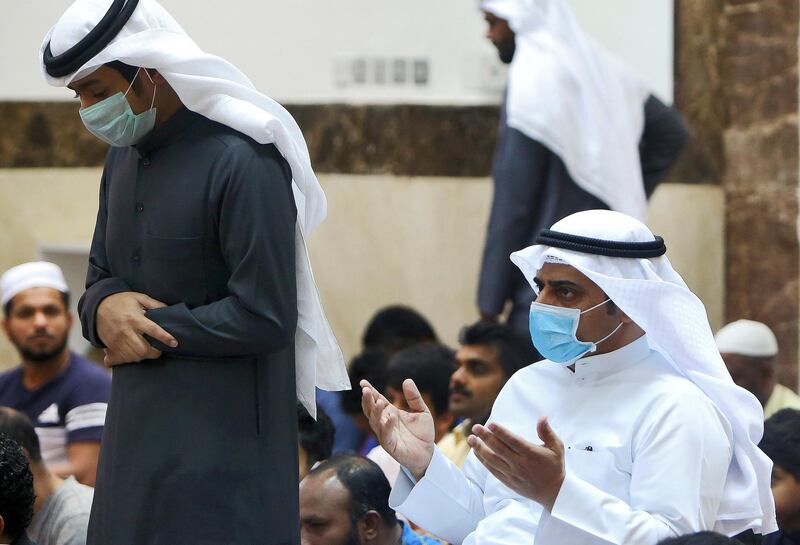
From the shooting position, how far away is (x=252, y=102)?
338 cm

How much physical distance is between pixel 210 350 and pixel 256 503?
34 cm

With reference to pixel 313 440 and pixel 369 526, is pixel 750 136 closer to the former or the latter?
pixel 313 440

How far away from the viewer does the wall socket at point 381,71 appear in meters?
7.55

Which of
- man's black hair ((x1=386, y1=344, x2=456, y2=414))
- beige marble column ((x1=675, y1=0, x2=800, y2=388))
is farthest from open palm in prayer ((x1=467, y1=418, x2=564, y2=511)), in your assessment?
beige marble column ((x1=675, y1=0, x2=800, y2=388))

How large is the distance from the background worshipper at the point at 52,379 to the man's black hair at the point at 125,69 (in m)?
2.19

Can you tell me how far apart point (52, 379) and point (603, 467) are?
2.77m

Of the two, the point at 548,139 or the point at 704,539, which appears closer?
the point at 704,539

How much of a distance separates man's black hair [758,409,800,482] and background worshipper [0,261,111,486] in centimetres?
223

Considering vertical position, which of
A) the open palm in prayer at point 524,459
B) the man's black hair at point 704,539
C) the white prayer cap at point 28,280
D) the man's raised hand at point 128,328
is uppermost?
the man's raised hand at point 128,328

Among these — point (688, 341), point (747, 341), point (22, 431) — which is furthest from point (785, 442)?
point (22, 431)

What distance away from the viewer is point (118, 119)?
10.7 feet

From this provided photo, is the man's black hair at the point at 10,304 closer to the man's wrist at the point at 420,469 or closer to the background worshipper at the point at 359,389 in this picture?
the background worshipper at the point at 359,389

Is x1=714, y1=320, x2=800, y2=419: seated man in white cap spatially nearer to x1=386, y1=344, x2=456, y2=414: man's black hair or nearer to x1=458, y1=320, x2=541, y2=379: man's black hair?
x1=458, y1=320, x2=541, y2=379: man's black hair

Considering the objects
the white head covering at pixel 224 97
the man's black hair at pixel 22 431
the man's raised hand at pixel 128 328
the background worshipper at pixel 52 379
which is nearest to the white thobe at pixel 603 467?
the white head covering at pixel 224 97
